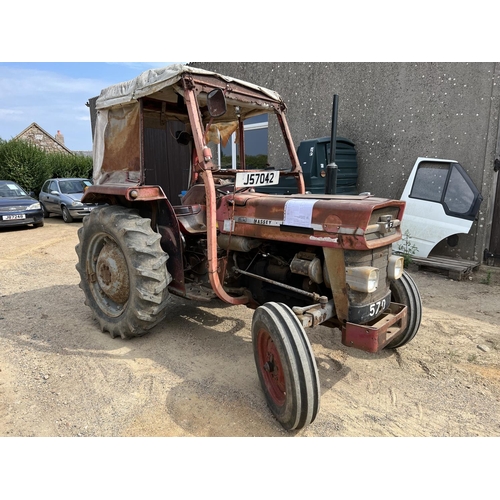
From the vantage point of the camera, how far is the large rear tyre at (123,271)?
3371 mm

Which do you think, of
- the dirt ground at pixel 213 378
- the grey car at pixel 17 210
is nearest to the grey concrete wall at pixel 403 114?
the dirt ground at pixel 213 378

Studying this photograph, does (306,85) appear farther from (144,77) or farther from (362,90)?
(144,77)

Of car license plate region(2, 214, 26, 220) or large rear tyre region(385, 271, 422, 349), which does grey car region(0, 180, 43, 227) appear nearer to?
car license plate region(2, 214, 26, 220)

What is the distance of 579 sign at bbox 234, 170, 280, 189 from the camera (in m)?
3.19

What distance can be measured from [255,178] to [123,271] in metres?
1.49

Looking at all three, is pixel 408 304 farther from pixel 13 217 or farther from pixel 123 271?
pixel 13 217

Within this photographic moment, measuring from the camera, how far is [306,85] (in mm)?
8078

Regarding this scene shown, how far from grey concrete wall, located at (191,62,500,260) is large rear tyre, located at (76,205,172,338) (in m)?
5.10

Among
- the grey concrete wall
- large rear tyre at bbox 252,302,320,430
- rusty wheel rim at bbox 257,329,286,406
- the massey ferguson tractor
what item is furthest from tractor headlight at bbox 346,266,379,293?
the grey concrete wall

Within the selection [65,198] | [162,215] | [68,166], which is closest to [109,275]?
[162,215]

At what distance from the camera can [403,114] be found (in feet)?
22.4

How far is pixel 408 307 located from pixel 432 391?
691 mm

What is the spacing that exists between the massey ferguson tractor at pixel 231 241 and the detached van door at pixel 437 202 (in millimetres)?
3111

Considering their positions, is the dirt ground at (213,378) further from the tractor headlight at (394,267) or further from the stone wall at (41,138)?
the stone wall at (41,138)
